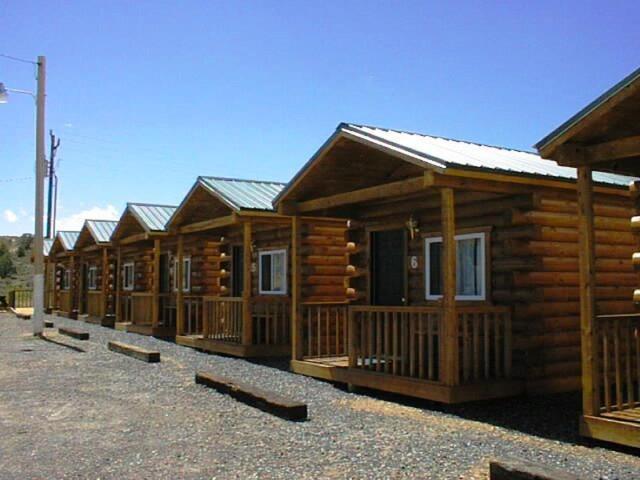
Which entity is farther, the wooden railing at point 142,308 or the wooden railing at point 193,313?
the wooden railing at point 142,308

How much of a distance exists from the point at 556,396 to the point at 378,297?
383cm

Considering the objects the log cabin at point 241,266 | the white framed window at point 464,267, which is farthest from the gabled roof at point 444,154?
the log cabin at point 241,266

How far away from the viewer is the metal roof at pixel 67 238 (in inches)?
Result: 1208

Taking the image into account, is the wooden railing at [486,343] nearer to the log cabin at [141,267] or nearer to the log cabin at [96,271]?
the log cabin at [141,267]

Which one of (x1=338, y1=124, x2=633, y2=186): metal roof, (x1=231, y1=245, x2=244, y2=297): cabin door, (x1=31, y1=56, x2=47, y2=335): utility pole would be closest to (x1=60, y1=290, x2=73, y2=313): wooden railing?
(x1=31, y1=56, x2=47, y2=335): utility pole

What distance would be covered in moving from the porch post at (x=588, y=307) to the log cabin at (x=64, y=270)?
26381 mm

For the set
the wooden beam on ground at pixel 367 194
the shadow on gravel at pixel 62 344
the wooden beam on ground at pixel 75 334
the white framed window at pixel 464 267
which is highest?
the wooden beam on ground at pixel 367 194

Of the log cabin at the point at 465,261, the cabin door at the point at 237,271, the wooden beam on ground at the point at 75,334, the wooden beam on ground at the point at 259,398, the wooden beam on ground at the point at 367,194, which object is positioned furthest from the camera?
the wooden beam on ground at the point at 75,334

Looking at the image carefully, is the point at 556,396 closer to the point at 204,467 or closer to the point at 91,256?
the point at 204,467

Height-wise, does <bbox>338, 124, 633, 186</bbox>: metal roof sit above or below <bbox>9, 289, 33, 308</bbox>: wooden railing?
above

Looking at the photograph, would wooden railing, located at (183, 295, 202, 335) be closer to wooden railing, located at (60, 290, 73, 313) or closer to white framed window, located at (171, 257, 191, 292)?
white framed window, located at (171, 257, 191, 292)

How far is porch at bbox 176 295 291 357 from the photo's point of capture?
14.3 m

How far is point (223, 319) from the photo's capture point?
15.6m

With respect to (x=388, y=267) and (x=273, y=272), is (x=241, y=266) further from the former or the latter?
(x=388, y=267)
